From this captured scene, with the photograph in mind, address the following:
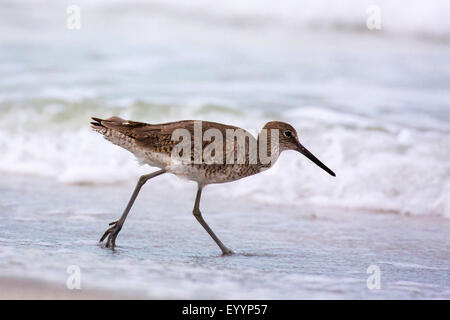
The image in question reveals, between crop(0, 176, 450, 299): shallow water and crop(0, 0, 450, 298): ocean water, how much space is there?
0.06ft

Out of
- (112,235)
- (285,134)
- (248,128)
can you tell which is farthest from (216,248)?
(248,128)

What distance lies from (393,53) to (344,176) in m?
4.24

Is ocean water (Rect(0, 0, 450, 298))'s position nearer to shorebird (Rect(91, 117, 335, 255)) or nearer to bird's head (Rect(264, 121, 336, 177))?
shorebird (Rect(91, 117, 335, 255))

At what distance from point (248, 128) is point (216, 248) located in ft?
12.0

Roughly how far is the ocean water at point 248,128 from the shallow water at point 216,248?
18 mm

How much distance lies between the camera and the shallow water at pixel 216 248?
13.7 ft

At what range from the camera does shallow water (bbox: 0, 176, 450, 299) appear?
13.7 feet

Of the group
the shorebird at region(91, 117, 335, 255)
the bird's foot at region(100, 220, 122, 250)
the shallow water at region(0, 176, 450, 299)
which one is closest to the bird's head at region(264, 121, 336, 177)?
the shorebird at region(91, 117, 335, 255)

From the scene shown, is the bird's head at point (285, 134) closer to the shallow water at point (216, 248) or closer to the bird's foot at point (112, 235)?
the shallow water at point (216, 248)

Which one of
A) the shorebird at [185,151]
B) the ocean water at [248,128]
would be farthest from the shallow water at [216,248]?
the shorebird at [185,151]

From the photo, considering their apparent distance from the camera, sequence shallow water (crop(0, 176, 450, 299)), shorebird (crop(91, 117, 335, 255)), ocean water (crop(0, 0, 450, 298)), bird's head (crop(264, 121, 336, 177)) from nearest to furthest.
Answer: shallow water (crop(0, 176, 450, 299))
ocean water (crop(0, 0, 450, 298))
shorebird (crop(91, 117, 335, 255))
bird's head (crop(264, 121, 336, 177))
